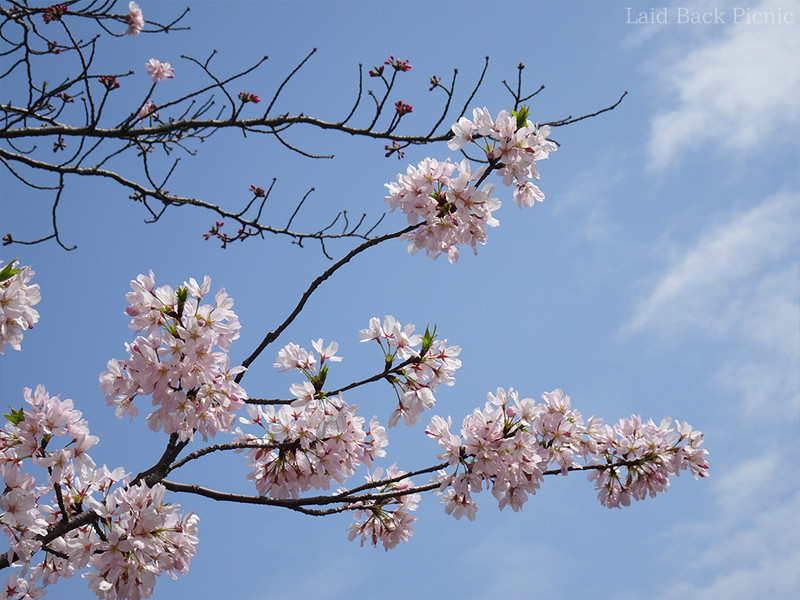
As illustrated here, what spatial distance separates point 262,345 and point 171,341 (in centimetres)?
60

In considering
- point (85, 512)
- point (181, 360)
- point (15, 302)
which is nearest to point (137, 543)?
point (85, 512)

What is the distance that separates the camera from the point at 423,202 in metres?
3.01

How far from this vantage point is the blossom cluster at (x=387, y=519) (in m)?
3.47

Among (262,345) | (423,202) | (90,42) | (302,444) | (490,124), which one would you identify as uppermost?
(90,42)

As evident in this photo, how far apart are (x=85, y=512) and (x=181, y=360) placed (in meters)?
0.76

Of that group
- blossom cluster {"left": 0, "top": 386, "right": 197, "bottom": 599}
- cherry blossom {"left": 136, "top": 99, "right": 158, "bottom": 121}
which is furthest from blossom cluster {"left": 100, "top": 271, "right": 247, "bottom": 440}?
cherry blossom {"left": 136, "top": 99, "right": 158, "bottom": 121}

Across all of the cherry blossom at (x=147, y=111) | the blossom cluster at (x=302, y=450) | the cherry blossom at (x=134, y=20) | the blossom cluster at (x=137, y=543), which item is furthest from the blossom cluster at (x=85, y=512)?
the cherry blossom at (x=134, y=20)

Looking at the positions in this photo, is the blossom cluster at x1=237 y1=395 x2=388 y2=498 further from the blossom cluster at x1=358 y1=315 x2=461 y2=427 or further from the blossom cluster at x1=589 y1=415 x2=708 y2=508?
the blossom cluster at x1=589 y1=415 x2=708 y2=508

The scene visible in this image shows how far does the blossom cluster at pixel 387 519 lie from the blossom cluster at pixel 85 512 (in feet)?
3.48

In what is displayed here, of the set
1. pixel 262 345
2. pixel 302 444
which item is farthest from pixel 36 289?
pixel 302 444

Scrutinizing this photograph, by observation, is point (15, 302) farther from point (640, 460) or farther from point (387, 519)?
point (640, 460)

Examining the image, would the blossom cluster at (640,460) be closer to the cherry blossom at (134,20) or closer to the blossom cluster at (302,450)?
the blossom cluster at (302,450)

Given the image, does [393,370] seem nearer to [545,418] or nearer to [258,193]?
[545,418]

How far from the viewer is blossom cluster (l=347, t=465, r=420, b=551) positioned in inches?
137
